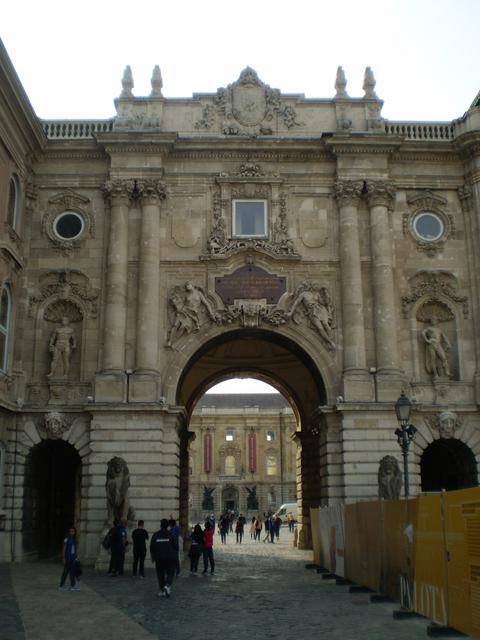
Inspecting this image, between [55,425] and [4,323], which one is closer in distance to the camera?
[55,425]

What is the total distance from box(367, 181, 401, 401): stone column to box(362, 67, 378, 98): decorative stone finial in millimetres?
4007

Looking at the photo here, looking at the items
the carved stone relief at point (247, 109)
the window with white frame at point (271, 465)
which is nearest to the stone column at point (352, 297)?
the carved stone relief at point (247, 109)

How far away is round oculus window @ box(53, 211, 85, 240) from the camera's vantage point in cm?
2938

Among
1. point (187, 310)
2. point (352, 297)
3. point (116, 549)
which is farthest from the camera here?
point (187, 310)

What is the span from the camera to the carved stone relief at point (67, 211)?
1147 inches

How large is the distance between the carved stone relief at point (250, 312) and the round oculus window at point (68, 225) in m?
4.60

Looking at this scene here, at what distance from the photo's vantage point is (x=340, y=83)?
100 feet

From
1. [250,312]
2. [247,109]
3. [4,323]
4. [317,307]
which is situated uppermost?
[247,109]

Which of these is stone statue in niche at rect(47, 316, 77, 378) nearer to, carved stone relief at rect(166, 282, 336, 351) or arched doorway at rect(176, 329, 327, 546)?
carved stone relief at rect(166, 282, 336, 351)

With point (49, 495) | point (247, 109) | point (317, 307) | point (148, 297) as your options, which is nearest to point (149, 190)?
point (148, 297)

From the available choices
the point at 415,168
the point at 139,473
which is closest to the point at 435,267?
the point at 415,168

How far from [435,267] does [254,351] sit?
34.7ft

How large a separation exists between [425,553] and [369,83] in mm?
22296

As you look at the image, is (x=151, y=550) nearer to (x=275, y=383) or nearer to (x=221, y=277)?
(x=221, y=277)
